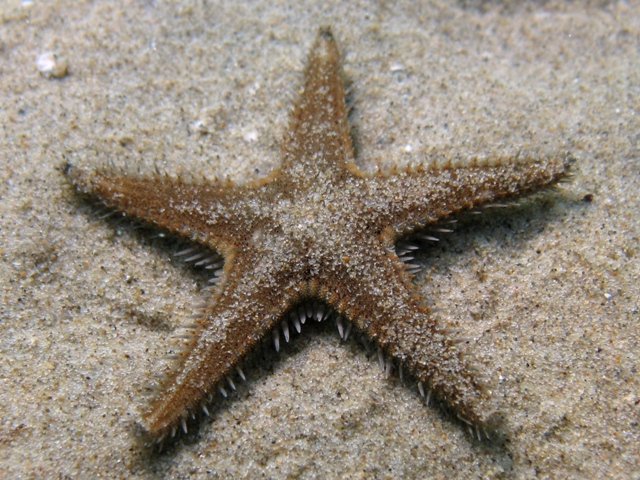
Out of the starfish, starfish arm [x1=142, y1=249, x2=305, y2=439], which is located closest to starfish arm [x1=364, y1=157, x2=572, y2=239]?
the starfish

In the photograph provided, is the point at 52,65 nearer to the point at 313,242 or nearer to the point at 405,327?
the point at 313,242

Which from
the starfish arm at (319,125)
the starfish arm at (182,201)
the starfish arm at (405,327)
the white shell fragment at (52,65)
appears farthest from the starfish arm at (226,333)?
the white shell fragment at (52,65)

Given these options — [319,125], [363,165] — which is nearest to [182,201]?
[319,125]

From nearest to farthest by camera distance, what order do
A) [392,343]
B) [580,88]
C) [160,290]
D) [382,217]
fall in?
1. [392,343]
2. [382,217]
3. [160,290]
4. [580,88]

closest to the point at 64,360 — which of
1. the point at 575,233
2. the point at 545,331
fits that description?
the point at 545,331

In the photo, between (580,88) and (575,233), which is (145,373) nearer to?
(575,233)

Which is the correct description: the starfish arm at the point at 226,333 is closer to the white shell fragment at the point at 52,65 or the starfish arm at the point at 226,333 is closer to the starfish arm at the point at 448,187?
the starfish arm at the point at 448,187

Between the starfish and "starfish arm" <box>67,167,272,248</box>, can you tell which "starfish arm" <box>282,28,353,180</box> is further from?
Result: "starfish arm" <box>67,167,272,248</box>
